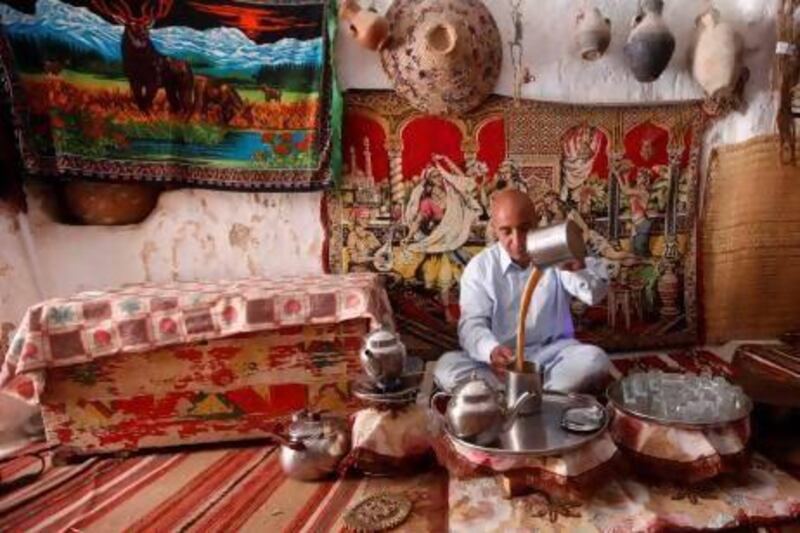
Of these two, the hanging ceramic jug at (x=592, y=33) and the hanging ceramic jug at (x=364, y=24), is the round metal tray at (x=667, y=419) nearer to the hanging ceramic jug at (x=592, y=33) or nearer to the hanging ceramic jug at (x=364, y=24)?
the hanging ceramic jug at (x=592, y=33)

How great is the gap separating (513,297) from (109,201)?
6.19ft

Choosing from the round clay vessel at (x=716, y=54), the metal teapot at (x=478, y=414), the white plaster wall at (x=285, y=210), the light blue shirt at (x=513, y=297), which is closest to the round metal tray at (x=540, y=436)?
the metal teapot at (x=478, y=414)

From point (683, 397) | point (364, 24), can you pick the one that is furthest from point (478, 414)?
point (364, 24)

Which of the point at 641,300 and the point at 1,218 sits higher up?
the point at 1,218

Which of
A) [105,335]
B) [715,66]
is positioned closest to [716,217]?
[715,66]

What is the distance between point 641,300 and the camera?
2854 millimetres

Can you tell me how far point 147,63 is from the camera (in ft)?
8.07

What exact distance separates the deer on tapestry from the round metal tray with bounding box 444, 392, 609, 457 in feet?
6.28

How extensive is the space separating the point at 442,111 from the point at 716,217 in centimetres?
150

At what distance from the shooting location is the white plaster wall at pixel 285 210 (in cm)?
263

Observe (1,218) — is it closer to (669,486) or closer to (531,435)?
(531,435)

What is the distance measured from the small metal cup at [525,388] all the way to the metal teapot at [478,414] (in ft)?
0.11

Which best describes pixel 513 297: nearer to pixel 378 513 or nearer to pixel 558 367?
pixel 558 367

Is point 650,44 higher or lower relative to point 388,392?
higher
